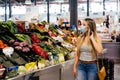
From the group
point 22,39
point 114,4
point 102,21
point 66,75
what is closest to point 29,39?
point 22,39

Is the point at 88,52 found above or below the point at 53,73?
above

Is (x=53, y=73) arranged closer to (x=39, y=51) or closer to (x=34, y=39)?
(x=39, y=51)

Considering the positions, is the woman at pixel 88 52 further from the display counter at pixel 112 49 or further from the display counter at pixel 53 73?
the display counter at pixel 112 49

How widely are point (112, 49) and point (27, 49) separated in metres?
6.11

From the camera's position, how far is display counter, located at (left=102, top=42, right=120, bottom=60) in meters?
A: 10.3

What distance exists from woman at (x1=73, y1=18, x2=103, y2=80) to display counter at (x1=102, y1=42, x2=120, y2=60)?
5715 mm

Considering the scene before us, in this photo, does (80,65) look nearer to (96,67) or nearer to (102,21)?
(96,67)

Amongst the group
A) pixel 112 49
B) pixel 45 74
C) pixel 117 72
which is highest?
pixel 45 74

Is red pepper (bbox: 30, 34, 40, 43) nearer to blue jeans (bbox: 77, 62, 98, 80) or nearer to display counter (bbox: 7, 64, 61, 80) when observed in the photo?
display counter (bbox: 7, 64, 61, 80)

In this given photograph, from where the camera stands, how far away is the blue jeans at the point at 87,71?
183 inches

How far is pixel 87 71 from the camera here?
4695 millimetres

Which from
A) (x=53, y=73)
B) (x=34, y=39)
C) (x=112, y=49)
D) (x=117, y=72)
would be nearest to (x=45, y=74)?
(x=53, y=73)

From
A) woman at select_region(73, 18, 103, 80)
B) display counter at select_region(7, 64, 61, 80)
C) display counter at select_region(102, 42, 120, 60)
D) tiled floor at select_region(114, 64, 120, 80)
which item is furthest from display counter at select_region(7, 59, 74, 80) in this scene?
display counter at select_region(102, 42, 120, 60)

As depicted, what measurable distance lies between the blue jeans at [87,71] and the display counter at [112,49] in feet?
18.9
